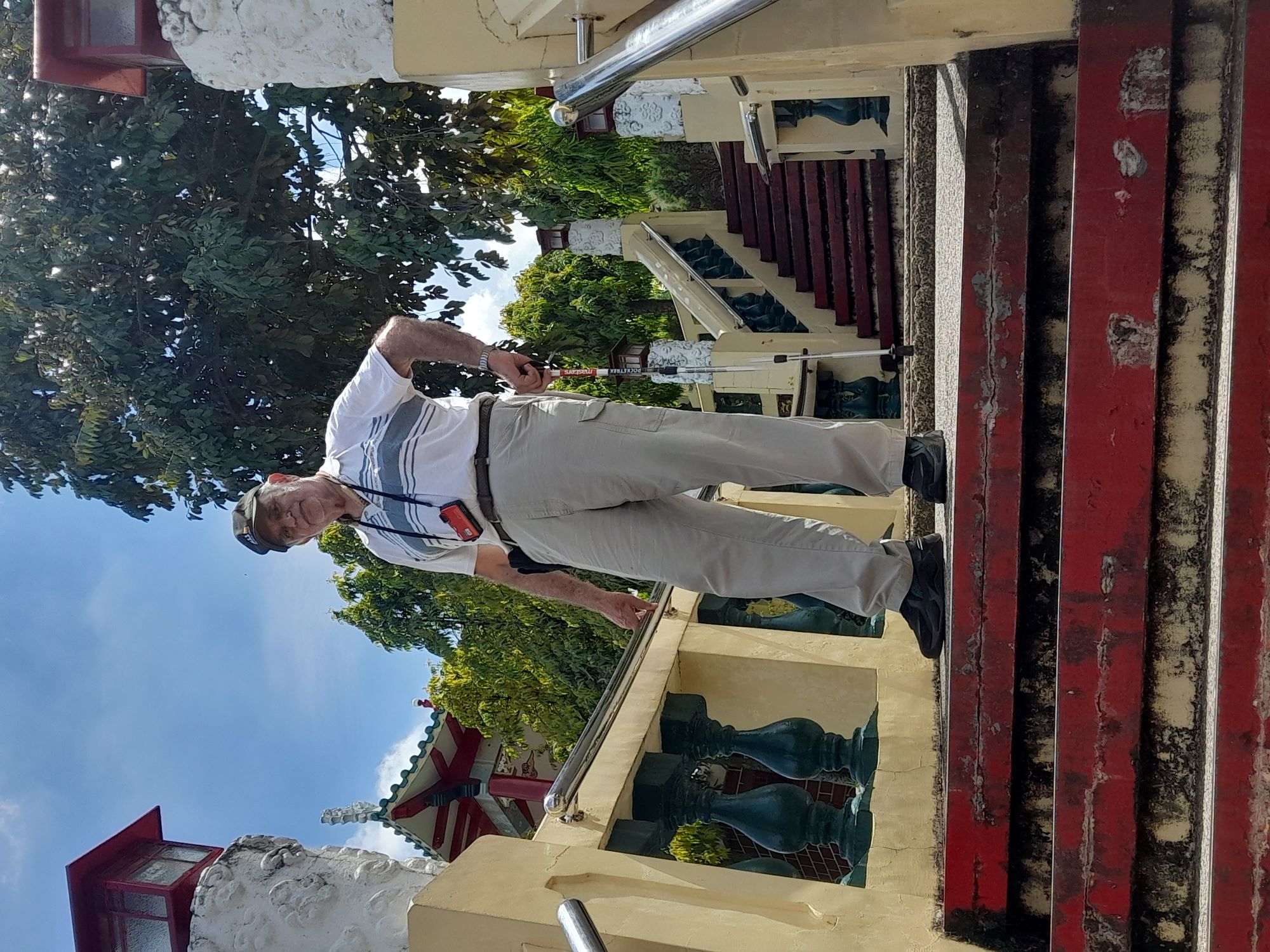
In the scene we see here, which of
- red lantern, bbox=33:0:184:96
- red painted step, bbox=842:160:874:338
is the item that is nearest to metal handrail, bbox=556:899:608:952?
red lantern, bbox=33:0:184:96

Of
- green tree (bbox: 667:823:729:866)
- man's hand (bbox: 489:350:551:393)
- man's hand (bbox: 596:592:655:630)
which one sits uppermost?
man's hand (bbox: 489:350:551:393)

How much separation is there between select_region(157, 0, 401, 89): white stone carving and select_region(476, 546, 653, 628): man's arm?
249 centimetres

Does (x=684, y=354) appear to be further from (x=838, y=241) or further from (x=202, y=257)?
(x=202, y=257)

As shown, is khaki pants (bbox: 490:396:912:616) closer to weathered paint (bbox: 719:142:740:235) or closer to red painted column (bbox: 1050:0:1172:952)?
red painted column (bbox: 1050:0:1172:952)

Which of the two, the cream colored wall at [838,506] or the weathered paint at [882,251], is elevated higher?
the weathered paint at [882,251]

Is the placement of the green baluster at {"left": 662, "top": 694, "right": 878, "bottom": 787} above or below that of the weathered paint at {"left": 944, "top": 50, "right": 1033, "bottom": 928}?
below

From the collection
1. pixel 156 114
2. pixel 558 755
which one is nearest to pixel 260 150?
pixel 156 114

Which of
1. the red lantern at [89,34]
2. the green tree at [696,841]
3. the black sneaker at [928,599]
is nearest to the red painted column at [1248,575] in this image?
the black sneaker at [928,599]

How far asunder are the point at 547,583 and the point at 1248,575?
2750mm

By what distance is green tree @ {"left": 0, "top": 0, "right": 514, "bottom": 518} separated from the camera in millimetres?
6852

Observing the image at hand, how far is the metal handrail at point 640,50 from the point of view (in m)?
1.83

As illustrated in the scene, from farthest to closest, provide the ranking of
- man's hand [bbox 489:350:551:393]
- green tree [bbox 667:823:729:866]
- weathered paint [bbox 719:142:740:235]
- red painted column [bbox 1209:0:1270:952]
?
weathered paint [bbox 719:142:740:235] < green tree [bbox 667:823:729:866] < man's hand [bbox 489:350:551:393] < red painted column [bbox 1209:0:1270:952]

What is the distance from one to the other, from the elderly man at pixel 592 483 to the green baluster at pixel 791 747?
2.32ft

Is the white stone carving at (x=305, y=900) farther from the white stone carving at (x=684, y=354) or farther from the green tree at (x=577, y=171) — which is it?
the green tree at (x=577, y=171)
